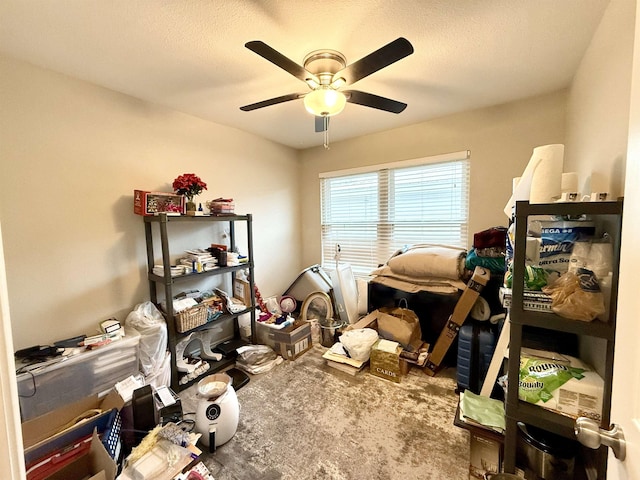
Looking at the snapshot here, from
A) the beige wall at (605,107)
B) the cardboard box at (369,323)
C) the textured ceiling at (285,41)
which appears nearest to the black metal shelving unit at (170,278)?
the textured ceiling at (285,41)

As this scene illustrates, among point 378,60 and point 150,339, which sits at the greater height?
point 378,60

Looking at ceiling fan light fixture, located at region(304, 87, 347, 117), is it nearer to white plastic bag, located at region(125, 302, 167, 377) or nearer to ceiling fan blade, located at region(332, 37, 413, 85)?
ceiling fan blade, located at region(332, 37, 413, 85)

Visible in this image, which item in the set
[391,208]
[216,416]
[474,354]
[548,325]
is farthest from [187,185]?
[474,354]

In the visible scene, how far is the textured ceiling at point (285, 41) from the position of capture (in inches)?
52.7

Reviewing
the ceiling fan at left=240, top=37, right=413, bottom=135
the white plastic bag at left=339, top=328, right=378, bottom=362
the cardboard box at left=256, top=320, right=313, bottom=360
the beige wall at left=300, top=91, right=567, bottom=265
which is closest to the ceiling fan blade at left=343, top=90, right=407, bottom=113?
the ceiling fan at left=240, top=37, right=413, bottom=135

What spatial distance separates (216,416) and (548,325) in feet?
6.23

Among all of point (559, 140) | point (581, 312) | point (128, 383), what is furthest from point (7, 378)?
point (559, 140)

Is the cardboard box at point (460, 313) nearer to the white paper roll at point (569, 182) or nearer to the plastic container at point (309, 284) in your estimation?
the white paper roll at point (569, 182)

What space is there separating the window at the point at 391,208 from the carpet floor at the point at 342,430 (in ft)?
4.71

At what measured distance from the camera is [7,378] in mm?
490

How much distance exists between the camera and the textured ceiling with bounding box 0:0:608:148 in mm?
1338

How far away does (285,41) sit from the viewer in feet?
5.21

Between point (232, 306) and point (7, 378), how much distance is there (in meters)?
2.22

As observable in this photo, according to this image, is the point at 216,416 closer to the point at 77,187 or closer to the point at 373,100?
the point at 77,187
